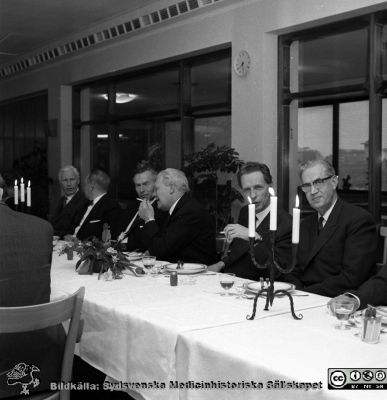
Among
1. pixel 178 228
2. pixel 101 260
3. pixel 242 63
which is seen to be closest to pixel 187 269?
pixel 101 260

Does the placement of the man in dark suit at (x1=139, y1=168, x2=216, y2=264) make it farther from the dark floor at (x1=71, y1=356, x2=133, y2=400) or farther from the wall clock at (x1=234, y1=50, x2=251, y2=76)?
the wall clock at (x1=234, y1=50, x2=251, y2=76)

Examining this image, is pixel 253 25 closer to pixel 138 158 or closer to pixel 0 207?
pixel 138 158

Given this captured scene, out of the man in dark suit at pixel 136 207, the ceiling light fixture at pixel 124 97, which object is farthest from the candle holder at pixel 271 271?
the ceiling light fixture at pixel 124 97

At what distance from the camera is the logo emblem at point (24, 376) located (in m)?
→ 2.12

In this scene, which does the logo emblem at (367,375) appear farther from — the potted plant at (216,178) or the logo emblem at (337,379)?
the potted plant at (216,178)

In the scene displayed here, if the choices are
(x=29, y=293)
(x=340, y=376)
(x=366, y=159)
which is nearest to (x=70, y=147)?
(x=366, y=159)

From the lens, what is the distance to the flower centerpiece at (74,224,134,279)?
10.8ft

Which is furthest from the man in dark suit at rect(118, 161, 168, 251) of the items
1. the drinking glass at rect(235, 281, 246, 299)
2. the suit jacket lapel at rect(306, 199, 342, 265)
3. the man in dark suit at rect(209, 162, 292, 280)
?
the drinking glass at rect(235, 281, 246, 299)

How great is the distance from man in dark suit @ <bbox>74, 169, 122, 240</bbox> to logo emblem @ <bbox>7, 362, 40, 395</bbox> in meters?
3.46

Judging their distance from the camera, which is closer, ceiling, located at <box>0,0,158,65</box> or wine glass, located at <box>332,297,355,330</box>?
wine glass, located at <box>332,297,355,330</box>

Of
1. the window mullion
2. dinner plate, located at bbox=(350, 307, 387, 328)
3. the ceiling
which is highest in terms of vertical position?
the ceiling

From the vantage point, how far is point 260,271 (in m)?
3.77

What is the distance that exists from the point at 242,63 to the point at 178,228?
7.66 ft

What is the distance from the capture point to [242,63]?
5797 mm
